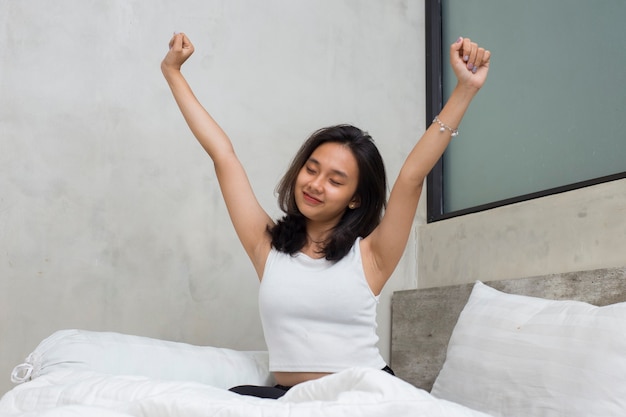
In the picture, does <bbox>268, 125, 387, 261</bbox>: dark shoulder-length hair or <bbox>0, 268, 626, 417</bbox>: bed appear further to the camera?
<bbox>268, 125, 387, 261</bbox>: dark shoulder-length hair

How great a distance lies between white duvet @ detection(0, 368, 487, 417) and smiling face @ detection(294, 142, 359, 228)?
859 mm

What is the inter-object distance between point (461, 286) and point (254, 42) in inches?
48.4

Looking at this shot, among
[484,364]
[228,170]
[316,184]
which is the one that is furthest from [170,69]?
[484,364]

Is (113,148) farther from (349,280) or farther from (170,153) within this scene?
(349,280)

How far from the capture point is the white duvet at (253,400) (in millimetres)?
809

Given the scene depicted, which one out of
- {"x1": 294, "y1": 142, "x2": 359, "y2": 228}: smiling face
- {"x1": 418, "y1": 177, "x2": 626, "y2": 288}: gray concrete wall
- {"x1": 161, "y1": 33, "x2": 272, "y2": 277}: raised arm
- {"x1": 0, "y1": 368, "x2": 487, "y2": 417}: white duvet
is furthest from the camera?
{"x1": 418, "y1": 177, "x2": 626, "y2": 288}: gray concrete wall

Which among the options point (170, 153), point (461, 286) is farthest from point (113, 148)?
point (461, 286)

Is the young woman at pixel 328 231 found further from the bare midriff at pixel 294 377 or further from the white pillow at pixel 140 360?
the white pillow at pixel 140 360

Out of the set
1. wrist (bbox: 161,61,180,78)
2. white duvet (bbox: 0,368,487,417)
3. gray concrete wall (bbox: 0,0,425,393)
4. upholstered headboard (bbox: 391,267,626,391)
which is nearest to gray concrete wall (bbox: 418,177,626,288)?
upholstered headboard (bbox: 391,267,626,391)

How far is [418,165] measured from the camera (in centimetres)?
167

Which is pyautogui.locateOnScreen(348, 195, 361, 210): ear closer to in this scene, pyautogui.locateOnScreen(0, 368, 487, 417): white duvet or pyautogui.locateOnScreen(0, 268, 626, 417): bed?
pyautogui.locateOnScreen(0, 268, 626, 417): bed

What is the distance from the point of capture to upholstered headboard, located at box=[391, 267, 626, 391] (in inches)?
77.1

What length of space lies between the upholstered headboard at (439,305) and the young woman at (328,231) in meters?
0.60

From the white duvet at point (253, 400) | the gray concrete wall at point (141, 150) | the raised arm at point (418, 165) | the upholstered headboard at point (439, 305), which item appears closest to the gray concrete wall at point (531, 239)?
the upholstered headboard at point (439, 305)
